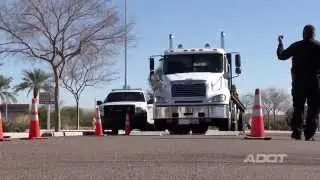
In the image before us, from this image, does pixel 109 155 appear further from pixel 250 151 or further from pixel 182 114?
pixel 182 114

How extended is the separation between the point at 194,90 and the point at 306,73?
31.1 feet

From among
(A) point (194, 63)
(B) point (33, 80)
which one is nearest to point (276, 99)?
(B) point (33, 80)

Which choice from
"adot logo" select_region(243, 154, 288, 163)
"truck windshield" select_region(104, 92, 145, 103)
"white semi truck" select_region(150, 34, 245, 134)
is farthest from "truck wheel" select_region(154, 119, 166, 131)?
"adot logo" select_region(243, 154, 288, 163)

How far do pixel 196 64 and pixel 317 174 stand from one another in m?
14.4

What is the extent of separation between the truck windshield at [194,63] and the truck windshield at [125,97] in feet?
17.1

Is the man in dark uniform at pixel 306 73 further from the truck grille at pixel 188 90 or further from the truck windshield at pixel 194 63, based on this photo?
the truck windshield at pixel 194 63

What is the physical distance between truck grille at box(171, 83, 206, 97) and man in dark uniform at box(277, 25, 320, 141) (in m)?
9.14

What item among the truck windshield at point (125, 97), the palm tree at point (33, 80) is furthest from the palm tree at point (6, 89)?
the truck windshield at point (125, 97)

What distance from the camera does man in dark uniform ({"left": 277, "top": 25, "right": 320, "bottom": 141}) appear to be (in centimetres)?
1073

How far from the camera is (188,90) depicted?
Result: 20141 millimetres

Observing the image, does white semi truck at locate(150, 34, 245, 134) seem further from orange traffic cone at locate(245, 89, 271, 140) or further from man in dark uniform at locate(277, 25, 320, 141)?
man in dark uniform at locate(277, 25, 320, 141)

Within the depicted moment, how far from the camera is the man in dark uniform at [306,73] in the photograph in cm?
1073

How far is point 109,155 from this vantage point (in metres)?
8.69

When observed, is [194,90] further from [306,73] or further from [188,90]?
[306,73]
